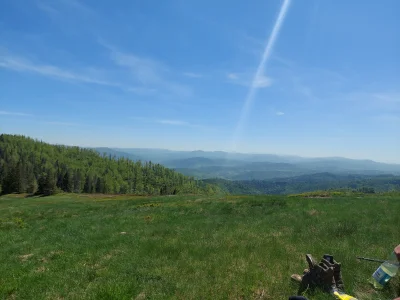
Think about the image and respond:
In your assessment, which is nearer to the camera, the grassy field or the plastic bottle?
the plastic bottle

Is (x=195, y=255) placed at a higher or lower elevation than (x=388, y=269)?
lower

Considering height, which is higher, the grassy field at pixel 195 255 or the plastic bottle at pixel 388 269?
the plastic bottle at pixel 388 269

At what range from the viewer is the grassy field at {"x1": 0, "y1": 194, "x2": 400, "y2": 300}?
894 cm

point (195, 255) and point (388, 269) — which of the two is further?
point (195, 255)

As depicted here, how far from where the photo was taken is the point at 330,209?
22016mm

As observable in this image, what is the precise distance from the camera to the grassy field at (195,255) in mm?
8938

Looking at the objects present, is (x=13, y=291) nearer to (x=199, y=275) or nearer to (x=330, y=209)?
(x=199, y=275)

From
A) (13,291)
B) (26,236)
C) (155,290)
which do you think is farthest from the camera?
(26,236)

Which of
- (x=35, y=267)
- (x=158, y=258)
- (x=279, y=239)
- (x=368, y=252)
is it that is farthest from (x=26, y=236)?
(x=368, y=252)

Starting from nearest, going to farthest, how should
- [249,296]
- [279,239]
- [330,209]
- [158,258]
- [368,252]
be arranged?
[249,296], [368,252], [158,258], [279,239], [330,209]

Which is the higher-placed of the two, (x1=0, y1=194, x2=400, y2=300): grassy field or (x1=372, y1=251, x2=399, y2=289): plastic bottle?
(x1=372, y1=251, x2=399, y2=289): plastic bottle

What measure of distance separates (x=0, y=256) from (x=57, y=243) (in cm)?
264

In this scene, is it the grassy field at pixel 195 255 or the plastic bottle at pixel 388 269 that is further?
the grassy field at pixel 195 255

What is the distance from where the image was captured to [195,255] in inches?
479
